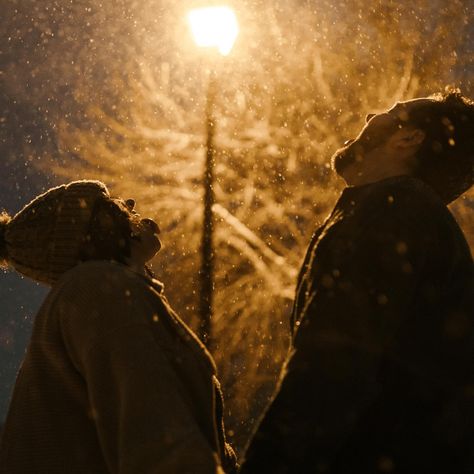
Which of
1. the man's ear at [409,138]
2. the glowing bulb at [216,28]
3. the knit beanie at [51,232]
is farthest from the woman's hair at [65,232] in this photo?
the glowing bulb at [216,28]

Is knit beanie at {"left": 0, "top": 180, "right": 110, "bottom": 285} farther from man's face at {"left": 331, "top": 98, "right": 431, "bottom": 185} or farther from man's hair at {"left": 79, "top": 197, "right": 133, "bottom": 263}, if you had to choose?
man's face at {"left": 331, "top": 98, "right": 431, "bottom": 185}

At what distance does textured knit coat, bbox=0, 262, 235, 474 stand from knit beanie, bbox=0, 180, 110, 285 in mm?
173

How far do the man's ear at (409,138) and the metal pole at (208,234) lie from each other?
662cm

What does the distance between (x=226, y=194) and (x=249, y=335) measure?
2.54 meters

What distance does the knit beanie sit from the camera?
2854mm

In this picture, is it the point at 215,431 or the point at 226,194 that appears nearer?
the point at 215,431

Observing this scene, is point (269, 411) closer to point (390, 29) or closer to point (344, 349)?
point (344, 349)

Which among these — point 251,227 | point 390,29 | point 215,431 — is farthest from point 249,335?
point 215,431

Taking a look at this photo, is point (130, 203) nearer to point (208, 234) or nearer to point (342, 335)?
point (342, 335)

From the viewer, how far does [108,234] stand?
2.86m

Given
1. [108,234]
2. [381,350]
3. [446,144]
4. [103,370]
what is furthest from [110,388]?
[446,144]

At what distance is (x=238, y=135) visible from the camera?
1505 centimetres

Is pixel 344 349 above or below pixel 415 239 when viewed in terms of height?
below

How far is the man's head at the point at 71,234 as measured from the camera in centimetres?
285
